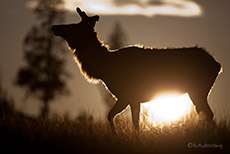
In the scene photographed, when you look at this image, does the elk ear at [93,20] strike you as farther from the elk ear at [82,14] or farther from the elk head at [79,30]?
the elk ear at [82,14]

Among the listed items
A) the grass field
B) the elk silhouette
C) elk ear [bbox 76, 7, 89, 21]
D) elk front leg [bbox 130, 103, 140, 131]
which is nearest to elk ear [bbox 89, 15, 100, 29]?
the elk silhouette

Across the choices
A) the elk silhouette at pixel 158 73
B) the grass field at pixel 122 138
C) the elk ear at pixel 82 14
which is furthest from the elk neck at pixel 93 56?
the grass field at pixel 122 138

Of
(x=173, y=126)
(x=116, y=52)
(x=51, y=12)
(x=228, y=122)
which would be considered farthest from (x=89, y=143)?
(x=51, y=12)

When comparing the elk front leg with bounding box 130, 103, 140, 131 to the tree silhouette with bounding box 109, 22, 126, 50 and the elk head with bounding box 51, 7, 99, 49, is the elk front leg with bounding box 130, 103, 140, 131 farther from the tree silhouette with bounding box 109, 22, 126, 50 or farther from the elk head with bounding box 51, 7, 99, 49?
the tree silhouette with bounding box 109, 22, 126, 50

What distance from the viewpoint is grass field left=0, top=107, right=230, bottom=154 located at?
7355 millimetres

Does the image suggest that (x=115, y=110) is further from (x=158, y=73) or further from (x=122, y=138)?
(x=158, y=73)

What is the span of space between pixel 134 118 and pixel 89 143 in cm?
127

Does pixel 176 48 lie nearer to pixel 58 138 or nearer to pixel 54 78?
pixel 58 138

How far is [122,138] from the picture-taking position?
767 cm

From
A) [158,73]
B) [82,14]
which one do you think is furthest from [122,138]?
[82,14]

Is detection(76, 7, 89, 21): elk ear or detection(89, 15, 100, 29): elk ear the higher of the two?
detection(76, 7, 89, 21): elk ear

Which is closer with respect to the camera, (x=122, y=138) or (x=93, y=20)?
(x=122, y=138)

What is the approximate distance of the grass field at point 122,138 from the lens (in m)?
7.36

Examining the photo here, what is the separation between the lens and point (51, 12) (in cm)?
2853
